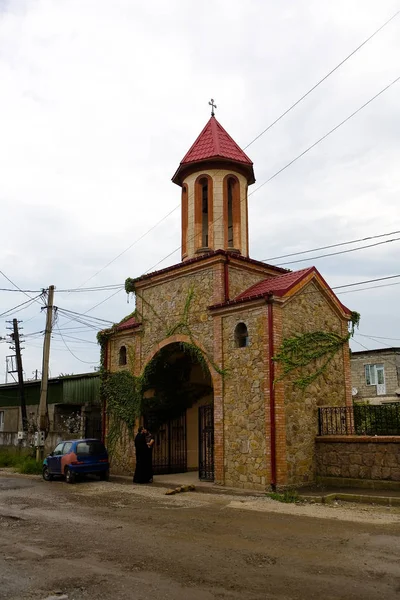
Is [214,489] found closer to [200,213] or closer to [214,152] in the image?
[200,213]

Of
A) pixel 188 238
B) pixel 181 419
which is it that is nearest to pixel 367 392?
pixel 181 419

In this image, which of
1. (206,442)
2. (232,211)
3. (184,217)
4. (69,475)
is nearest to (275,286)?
(232,211)

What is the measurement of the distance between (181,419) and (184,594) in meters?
14.1

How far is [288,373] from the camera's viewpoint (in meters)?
14.6

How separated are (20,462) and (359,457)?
16.1 meters

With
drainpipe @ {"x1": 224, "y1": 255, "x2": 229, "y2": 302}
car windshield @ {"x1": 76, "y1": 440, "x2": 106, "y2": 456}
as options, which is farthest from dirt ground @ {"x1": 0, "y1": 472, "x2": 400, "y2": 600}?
drainpipe @ {"x1": 224, "y1": 255, "x2": 229, "y2": 302}

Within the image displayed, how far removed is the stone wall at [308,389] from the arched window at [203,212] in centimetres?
412

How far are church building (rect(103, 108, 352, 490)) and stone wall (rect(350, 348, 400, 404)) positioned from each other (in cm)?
1639

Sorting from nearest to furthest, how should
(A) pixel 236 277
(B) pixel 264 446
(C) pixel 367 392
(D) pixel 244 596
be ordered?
(D) pixel 244 596
(B) pixel 264 446
(A) pixel 236 277
(C) pixel 367 392

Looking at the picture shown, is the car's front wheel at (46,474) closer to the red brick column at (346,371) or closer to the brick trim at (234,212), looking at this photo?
the brick trim at (234,212)

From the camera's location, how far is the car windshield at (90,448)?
1773 centimetres

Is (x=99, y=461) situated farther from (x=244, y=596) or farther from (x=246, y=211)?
(x=244, y=596)

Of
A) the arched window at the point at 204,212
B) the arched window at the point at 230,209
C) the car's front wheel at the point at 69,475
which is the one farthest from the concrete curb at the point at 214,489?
the arched window at the point at 230,209

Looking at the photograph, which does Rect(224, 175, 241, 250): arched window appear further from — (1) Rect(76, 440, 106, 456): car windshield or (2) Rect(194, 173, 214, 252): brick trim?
(1) Rect(76, 440, 106, 456): car windshield
